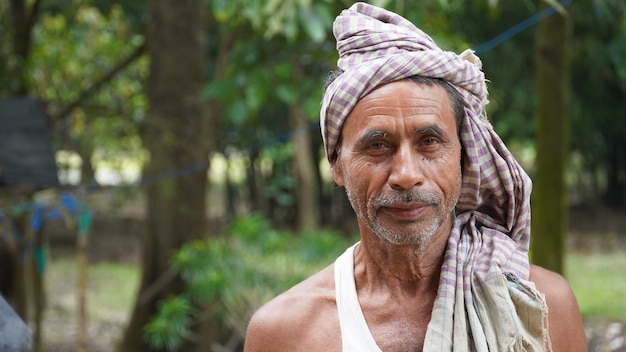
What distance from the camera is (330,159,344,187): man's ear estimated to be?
2205 mm

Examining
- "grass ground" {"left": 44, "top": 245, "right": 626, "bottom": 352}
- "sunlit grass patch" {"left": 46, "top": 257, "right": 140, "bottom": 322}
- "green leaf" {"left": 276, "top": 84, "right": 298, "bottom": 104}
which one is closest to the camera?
"green leaf" {"left": 276, "top": 84, "right": 298, "bottom": 104}

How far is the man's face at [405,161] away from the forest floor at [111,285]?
3.63 metres

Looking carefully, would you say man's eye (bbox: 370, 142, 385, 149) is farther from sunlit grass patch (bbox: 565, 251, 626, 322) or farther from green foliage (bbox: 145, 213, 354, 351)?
sunlit grass patch (bbox: 565, 251, 626, 322)

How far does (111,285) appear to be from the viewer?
12719mm

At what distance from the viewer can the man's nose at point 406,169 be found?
195cm

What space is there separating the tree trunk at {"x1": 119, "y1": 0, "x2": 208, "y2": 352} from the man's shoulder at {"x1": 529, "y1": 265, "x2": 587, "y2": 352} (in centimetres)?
490

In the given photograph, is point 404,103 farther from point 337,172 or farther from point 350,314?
point 350,314

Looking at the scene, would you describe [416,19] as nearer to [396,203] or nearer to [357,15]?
[357,15]

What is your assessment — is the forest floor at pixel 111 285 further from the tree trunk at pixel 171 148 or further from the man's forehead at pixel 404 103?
the man's forehead at pixel 404 103

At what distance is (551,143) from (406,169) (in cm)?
331

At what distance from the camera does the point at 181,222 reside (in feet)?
22.5

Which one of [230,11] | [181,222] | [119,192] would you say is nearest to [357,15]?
[230,11]

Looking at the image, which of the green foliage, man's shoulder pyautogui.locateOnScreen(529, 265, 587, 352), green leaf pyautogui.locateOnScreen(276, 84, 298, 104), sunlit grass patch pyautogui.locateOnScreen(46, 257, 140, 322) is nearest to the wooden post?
the green foliage

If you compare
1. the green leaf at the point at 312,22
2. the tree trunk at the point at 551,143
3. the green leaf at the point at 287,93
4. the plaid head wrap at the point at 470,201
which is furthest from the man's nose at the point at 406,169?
the tree trunk at the point at 551,143
